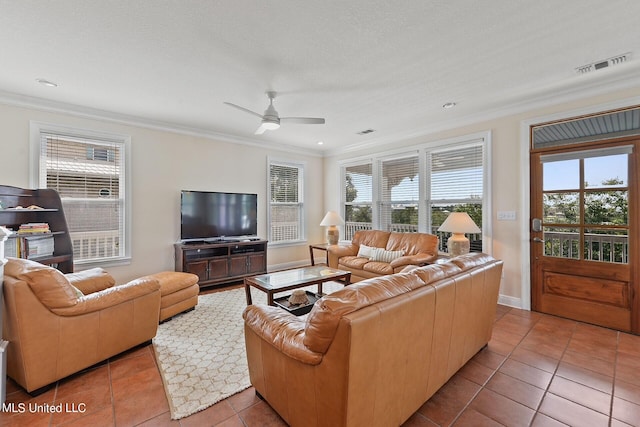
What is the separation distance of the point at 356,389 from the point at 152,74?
334cm

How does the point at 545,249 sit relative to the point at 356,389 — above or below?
above

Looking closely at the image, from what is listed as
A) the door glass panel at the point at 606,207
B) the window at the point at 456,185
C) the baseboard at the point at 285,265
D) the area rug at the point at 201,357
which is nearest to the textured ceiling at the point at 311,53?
the window at the point at 456,185

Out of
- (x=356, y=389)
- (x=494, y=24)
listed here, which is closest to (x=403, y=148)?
(x=494, y=24)

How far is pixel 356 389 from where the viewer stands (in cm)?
126

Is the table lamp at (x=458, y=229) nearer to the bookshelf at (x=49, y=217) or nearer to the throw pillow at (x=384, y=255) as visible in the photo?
the throw pillow at (x=384, y=255)

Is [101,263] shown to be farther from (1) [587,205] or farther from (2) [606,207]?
(2) [606,207]

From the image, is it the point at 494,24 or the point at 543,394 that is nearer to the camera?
the point at 543,394

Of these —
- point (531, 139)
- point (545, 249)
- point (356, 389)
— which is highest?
point (531, 139)

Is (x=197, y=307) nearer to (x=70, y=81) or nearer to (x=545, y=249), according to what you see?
(x=70, y=81)

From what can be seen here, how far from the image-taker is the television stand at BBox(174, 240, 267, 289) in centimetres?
436

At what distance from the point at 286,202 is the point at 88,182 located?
3.35 meters

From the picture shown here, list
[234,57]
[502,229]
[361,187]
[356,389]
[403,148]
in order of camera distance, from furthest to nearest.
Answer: [361,187] < [403,148] < [502,229] < [234,57] < [356,389]

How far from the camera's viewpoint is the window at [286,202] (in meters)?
5.89

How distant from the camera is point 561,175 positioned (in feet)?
11.1
